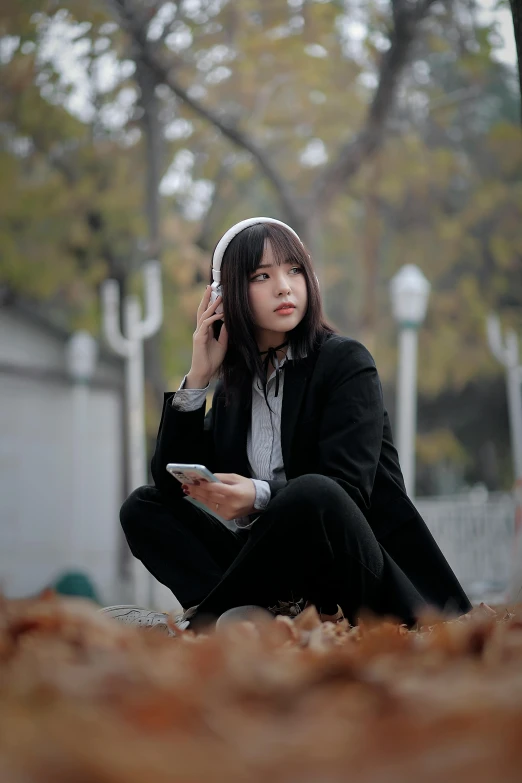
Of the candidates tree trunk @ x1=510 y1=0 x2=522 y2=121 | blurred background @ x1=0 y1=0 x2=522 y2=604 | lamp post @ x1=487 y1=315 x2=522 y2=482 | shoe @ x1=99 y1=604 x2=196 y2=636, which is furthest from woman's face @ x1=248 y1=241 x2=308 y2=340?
lamp post @ x1=487 y1=315 x2=522 y2=482

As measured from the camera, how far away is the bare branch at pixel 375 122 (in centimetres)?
1064

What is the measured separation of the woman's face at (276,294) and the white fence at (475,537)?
816 cm

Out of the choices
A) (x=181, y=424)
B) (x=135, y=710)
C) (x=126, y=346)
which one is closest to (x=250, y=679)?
(x=135, y=710)

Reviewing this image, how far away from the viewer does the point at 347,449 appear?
7.22 ft

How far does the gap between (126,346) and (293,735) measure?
9704 millimetres

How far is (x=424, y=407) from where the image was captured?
21.3 metres

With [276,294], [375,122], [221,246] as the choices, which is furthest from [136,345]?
[276,294]

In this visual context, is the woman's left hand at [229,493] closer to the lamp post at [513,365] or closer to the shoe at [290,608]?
the shoe at [290,608]

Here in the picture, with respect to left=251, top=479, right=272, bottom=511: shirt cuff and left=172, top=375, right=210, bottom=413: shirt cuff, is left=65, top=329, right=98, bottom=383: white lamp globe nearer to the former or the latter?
left=172, top=375, right=210, bottom=413: shirt cuff

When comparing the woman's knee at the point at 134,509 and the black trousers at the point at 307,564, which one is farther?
the woman's knee at the point at 134,509

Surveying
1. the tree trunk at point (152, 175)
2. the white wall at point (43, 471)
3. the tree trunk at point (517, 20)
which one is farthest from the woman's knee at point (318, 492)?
the white wall at point (43, 471)

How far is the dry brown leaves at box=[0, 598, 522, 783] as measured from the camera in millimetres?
674

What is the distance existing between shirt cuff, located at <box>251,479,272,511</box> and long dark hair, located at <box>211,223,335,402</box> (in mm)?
471

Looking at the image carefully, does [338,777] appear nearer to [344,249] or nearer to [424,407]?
[344,249]
